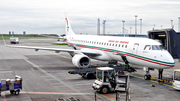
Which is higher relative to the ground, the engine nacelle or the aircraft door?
the aircraft door

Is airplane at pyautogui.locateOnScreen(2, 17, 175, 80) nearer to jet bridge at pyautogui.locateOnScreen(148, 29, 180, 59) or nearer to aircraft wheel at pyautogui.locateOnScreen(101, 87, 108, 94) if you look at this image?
jet bridge at pyautogui.locateOnScreen(148, 29, 180, 59)

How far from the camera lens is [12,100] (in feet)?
50.6

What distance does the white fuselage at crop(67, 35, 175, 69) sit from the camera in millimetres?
20422

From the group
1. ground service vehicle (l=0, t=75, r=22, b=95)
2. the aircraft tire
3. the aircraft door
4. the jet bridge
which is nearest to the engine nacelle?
the aircraft door

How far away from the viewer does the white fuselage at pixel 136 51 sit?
20422 mm

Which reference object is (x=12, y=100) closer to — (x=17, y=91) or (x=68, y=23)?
(x=17, y=91)

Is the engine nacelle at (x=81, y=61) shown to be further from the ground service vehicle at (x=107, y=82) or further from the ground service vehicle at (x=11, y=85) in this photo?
the ground service vehicle at (x=11, y=85)

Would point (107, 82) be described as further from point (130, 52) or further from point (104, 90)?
point (130, 52)

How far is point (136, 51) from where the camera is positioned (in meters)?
22.5

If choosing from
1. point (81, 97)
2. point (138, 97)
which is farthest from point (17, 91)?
point (138, 97)

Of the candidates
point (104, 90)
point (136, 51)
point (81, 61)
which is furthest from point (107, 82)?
point (81, 61)

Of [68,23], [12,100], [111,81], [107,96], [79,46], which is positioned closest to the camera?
[12,100]

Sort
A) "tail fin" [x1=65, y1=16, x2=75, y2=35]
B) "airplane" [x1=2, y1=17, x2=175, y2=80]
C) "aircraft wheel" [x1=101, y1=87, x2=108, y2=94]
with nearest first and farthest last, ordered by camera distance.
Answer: "aircraft wheel" [x1=101, y1=87, x2=108, y2=94]
"airplane" [x1=2, y1=17, x2=175, y2=80]
"tail fin" [x1=65, y1=16, x2=75, y2=35]

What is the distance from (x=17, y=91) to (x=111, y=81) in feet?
23.9
